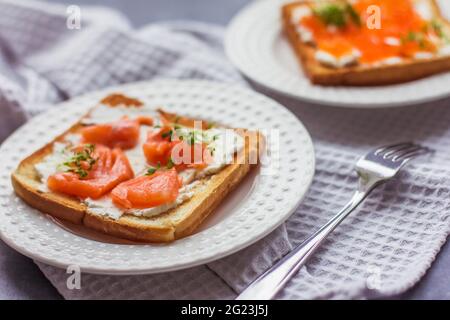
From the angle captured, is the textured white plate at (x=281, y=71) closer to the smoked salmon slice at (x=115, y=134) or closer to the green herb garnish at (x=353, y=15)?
the green herb garnish at (x=353, y=15)

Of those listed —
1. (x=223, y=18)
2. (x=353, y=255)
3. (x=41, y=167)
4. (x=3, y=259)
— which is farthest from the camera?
(x=223, y=18)

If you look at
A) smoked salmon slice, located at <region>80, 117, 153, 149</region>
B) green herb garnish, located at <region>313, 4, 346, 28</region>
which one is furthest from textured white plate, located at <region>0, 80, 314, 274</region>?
green herb garnish, located at <region>313, 4, 346, 28</region>

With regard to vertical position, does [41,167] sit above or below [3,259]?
above

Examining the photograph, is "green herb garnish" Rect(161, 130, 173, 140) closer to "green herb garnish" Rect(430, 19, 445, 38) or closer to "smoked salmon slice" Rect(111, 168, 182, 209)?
"smoked salmon slice" Rect(111, 168, 182, 209)

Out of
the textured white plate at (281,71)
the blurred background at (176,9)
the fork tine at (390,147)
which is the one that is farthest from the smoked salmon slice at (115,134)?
the blurred background at (176,9)
